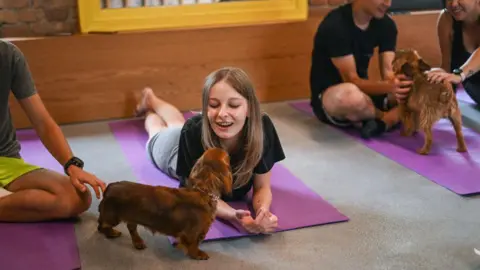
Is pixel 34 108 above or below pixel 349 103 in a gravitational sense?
above

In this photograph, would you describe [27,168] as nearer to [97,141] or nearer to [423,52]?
[97,141]

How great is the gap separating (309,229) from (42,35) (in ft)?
7.10

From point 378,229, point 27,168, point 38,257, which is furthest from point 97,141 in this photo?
point 378,229

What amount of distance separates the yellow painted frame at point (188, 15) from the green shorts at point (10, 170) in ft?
4.90

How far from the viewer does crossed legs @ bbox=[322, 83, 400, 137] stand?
124 inches

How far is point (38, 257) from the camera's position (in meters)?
1.95

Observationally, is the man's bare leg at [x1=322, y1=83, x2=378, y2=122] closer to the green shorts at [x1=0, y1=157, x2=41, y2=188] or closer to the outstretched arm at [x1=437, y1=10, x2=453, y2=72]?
the outstretched arm at [x1=437, y1=10, x2=453, y2=72]

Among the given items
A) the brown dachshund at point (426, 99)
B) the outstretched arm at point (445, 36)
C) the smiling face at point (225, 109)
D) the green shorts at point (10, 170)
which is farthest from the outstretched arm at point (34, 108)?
the outstretched arm at point (445, 36)

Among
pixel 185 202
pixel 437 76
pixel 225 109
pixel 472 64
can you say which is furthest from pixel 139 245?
pixel 472 64

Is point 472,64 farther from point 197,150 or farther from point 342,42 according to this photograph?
point 197,150

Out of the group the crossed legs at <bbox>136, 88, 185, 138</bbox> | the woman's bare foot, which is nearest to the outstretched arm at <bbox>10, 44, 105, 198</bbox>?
the crossed legs at <bbox>136, 88, 185, 138</bbox>

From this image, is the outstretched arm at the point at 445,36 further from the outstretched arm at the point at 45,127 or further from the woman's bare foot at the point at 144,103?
the outstretched arm at the point at 45,127

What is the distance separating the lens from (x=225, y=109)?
2020 mm

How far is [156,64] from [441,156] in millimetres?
1724
